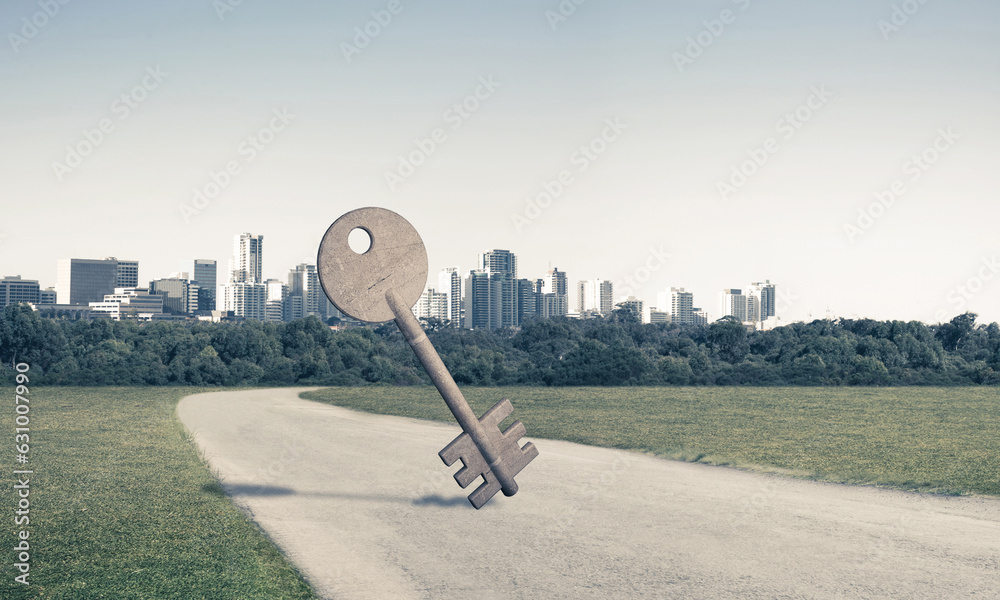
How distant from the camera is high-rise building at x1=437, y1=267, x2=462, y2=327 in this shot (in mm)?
87000

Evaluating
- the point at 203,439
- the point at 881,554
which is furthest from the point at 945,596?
the point at 203,439

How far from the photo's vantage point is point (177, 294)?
118500 mm

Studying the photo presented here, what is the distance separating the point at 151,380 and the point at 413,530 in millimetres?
47013

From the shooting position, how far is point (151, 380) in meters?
50.9

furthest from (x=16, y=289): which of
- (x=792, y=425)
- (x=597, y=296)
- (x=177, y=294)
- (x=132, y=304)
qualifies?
(x=792, y=425)

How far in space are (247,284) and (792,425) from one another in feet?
363

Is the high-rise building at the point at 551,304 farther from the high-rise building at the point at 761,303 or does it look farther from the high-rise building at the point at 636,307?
the high-rise building at the point at 761,303

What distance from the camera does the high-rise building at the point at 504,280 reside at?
91.9 m

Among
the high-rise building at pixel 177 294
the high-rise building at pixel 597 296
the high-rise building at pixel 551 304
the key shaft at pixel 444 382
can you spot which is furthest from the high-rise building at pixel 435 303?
the key shaft at pixel 444 382

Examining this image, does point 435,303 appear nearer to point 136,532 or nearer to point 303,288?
point 303,288

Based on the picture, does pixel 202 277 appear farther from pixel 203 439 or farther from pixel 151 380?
pixel 203 439

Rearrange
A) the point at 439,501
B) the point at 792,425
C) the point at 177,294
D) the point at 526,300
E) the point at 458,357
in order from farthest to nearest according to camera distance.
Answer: the point at 177,294 → the point at 526,300 → the point at 458,357 → the point at 792,425 → the point at 439,501

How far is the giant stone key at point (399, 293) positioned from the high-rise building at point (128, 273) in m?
121

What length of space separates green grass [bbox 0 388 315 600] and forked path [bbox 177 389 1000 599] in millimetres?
555
